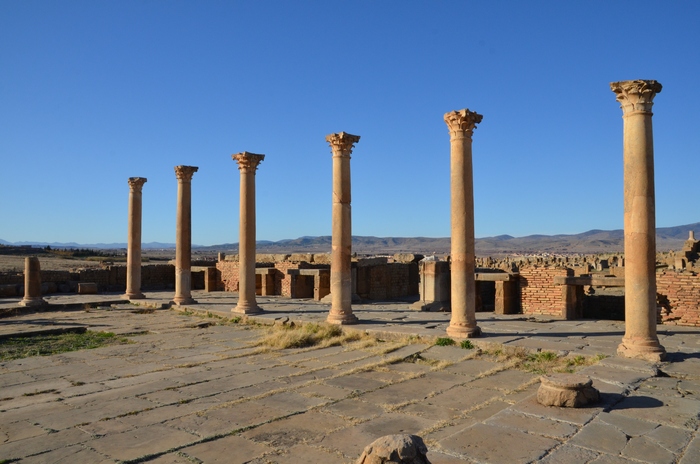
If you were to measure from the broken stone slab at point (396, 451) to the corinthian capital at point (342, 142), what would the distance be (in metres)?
11.3

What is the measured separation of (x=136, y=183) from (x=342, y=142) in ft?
36.9

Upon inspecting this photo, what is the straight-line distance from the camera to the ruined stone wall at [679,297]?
14375 mm

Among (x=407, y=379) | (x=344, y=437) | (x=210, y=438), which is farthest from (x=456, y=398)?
(x=210, y=438)

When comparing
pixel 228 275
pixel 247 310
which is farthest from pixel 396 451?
pixel 228 275

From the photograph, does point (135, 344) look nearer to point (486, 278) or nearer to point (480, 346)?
point (480, 346)

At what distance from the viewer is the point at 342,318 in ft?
47.7

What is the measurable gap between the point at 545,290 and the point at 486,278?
178 cm

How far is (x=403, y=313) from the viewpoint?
1673cm

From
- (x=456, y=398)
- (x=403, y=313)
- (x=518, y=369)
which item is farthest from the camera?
(x=403, y=313)

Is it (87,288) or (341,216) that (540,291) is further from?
(87,288)

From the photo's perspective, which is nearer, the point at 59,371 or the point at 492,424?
the point at 492,424

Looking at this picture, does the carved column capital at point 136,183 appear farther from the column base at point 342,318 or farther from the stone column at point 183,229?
the column base at point 342,318

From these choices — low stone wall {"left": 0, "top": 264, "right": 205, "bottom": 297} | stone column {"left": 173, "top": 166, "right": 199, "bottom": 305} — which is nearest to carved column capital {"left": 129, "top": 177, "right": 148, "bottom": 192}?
stone column {"left": 173, "top": 166, "right": 199, "bottom": 305}

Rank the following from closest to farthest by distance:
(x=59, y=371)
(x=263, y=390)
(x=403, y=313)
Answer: (x=263, y=390) → (x=59, y=371) → (x=403, y=313)
